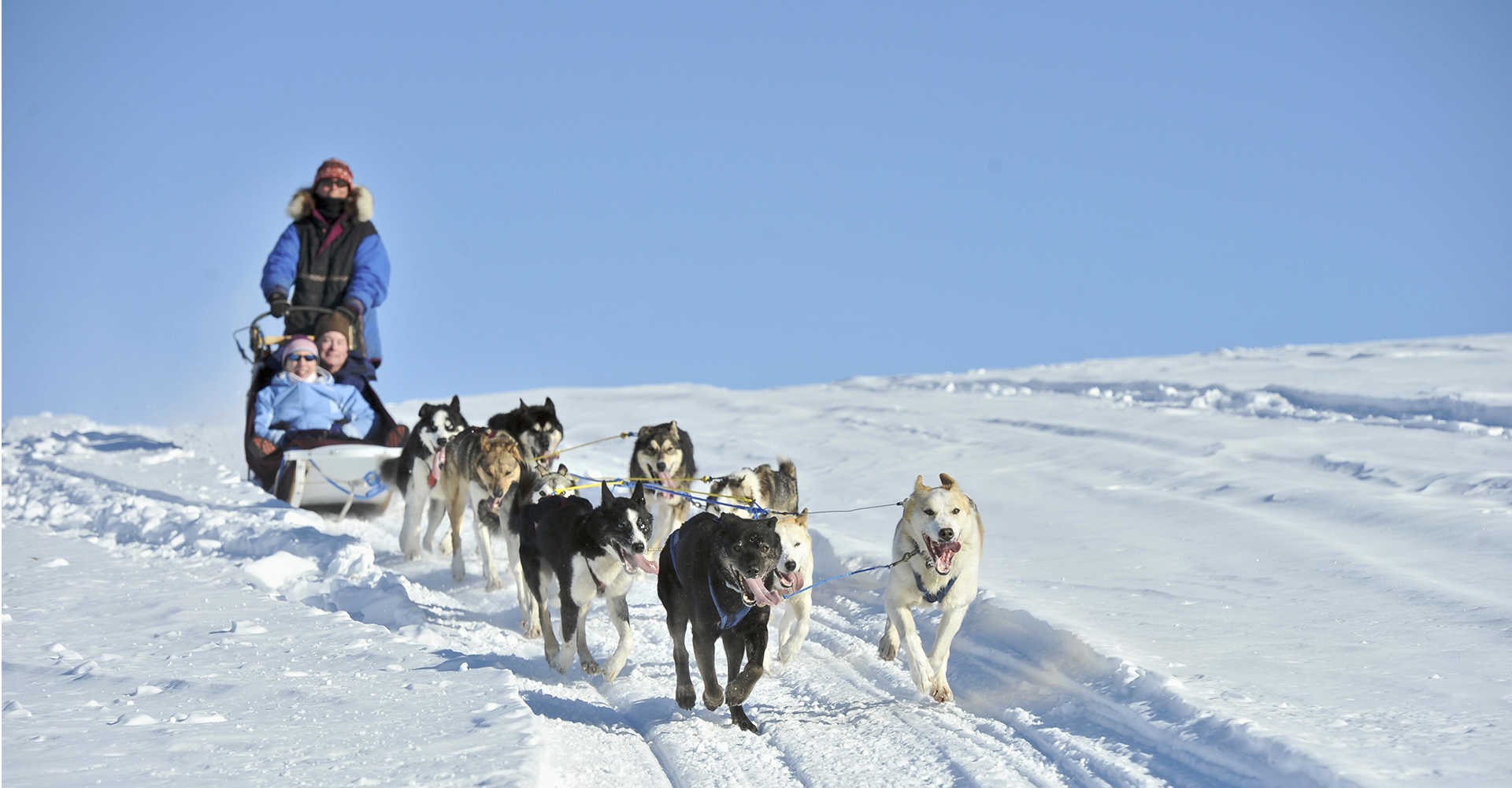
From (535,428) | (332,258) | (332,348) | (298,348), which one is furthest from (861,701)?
(332,258)

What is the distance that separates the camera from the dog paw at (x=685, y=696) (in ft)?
16.9

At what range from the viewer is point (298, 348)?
33.5 feet

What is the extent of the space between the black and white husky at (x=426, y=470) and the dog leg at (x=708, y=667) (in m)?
3.69

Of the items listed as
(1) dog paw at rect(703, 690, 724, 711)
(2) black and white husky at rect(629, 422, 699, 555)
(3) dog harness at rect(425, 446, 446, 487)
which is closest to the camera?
(1) dog paw at rect(703, 690, 724, 711)

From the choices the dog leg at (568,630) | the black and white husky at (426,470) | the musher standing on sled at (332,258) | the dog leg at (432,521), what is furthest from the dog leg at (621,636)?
the musher standing on sled at (332,258)

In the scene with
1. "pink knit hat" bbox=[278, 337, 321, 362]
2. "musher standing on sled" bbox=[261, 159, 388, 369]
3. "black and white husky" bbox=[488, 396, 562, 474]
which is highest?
"musher standing on sled" bbox=[261, 159, 388, 369]

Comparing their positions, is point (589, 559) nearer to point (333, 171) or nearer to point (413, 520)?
point (413, 520)

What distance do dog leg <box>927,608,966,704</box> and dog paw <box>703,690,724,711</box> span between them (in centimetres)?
81

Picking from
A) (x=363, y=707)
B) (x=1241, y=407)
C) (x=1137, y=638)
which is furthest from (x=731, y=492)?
(x=1241, y=407)

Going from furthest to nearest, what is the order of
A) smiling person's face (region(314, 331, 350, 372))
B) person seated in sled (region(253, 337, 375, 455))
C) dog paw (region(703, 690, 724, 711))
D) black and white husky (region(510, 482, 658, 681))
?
smiling person's face (region(314, 331, 350, 372)) < person seated in sled (region(253, 337, 375, 455)) < black and white husky (region(510, 482, 658, 681)) < dog paw (region(703, 690, 724, 711))

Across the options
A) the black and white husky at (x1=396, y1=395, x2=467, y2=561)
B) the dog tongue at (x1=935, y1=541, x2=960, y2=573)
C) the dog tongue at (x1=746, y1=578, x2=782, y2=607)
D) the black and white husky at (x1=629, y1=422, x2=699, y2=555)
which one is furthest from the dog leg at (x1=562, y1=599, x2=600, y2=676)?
the black and white husky at (x1=396, y1=395, x2=467, y2=561)

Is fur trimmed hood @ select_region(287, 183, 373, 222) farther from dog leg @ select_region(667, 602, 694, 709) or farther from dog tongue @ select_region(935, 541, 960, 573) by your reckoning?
dog tongue @ select_region(935, 541, 960, 573)

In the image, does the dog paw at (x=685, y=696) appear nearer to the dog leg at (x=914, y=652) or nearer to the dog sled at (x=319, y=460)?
the dog leg at (x=914, y=652)

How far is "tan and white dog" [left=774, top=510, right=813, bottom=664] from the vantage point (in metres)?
5.20
